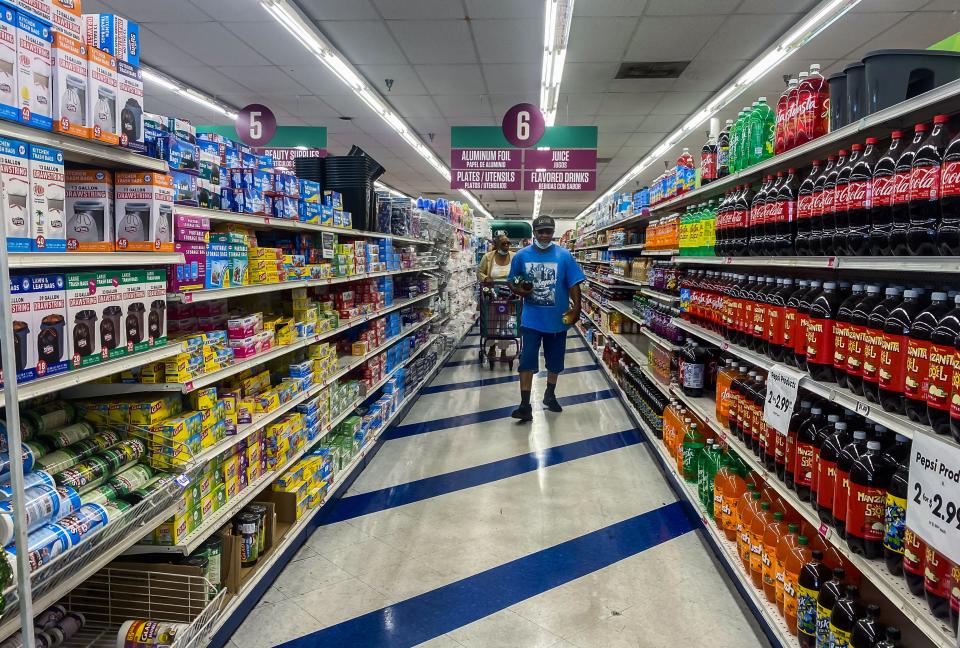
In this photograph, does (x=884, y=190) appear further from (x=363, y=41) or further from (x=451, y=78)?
(x=451, y=78)

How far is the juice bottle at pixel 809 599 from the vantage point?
2119mm

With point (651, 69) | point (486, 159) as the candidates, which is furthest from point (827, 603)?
point (486, 159)

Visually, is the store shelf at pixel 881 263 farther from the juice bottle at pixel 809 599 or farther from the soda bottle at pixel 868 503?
the juice bottle at pixel 809 599

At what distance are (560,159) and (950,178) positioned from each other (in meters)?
7.42

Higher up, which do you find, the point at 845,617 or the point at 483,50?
the point at 483,50

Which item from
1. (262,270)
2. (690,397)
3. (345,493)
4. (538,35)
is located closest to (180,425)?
(262,270)

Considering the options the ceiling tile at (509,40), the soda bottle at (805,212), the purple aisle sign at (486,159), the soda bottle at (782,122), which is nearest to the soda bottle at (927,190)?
the soda bottle at (805,212)

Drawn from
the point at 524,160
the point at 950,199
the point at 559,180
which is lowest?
the point at 950,199

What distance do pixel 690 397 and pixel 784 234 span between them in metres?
1.68

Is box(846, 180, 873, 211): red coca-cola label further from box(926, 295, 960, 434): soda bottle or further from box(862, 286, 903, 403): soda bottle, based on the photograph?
box(926, 295, 960, 434): soda bottle

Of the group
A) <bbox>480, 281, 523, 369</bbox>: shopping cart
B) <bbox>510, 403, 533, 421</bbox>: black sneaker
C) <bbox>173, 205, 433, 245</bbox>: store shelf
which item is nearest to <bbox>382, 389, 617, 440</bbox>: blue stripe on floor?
<bbox>510, 403, 533, 421</bbox>: black sneaker

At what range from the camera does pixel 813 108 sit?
2354 mm

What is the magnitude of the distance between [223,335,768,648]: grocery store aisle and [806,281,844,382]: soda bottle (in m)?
1.26

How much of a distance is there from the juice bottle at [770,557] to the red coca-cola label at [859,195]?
1.42 metres
